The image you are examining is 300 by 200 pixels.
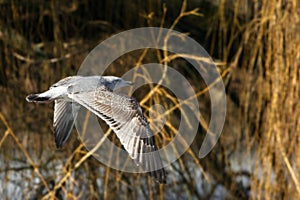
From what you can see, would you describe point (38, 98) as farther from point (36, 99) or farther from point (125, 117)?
point (125, 117)

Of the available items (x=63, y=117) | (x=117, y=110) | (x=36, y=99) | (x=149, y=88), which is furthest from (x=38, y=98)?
(x=149, y=88)

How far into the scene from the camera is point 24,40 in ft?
10.5

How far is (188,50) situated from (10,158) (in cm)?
90

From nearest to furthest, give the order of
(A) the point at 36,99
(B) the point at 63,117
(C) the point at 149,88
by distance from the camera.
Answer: (A) the point at 36,99 < (B) the point at 63,117 < (C) the point at 149,88

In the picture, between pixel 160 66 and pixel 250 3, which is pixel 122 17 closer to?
pixel 160 66

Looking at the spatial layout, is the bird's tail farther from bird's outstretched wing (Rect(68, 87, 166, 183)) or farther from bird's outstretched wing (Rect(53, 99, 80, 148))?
bird's outstretched wing (Rect(53, 99, 80, 148))

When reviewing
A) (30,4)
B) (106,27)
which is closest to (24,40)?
(30,4)

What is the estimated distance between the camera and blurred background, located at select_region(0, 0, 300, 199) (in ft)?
A: 9.36

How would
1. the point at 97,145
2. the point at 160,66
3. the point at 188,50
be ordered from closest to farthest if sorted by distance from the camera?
the point at 97,145 < the point at 160,66 < the point at 188,50

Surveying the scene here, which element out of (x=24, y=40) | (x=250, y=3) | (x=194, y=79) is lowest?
(x=194, y=79)

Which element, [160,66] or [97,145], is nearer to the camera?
[97,145]

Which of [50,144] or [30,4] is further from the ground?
[30,4]

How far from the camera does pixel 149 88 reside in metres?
3.21

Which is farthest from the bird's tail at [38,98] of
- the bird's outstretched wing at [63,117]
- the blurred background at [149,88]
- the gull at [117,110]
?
the blurred background at [149,88]
